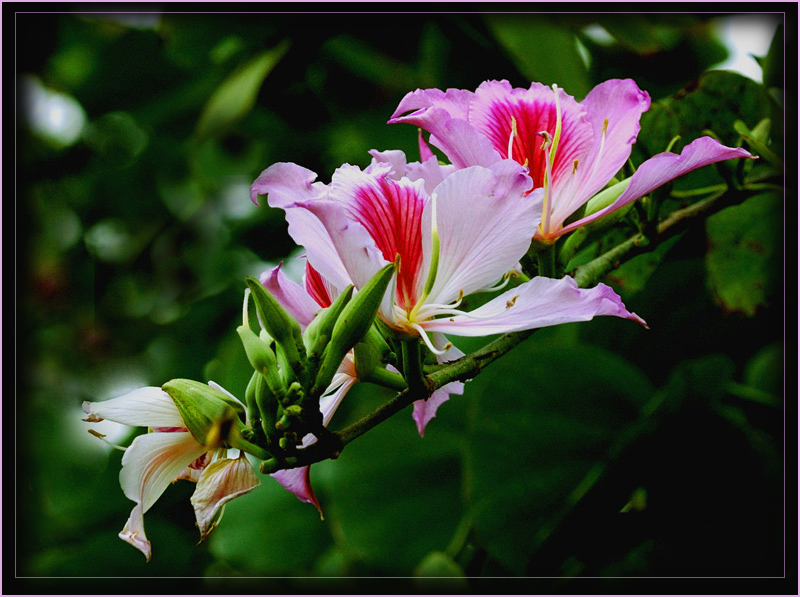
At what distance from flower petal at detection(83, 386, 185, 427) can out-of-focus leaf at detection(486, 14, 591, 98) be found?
527 mm

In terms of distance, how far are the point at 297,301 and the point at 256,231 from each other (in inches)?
28.4

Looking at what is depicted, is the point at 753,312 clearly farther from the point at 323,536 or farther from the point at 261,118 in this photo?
the point at 261,118

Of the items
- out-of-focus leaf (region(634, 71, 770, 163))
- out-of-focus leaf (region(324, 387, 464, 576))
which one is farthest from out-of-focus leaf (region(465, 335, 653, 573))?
out-of-focus leaf (region(634, 71, 770, 163))

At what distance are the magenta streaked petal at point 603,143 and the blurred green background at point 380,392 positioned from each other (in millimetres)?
212

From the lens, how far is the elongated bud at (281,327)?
0.36 metres

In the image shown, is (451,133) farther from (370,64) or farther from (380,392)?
(370,64)

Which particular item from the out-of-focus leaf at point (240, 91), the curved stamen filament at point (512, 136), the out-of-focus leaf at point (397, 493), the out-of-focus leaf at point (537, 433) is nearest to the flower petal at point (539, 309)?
the curved stamen filament at point (512, 136)

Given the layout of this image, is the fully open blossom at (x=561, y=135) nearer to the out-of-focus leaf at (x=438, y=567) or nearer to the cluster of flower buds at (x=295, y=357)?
the cluster of flower buds at (x=295, y=357)

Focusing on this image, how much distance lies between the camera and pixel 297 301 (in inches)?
16.9

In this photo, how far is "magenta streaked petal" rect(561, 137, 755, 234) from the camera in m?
0.44

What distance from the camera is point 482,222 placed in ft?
1.32

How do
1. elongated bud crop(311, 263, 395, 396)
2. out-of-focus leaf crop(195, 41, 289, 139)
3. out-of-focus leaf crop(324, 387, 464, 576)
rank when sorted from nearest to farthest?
elongated bud crop(311, 263, 395, 396) < out-of-focus leaf crop(324, 387, 464, 576) < out-of-focus leaf crop(195, 41, 289, 139)

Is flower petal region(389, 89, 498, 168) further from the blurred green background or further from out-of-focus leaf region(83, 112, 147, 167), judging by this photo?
out-of-focus leaf region(83, 112, 147, 167)

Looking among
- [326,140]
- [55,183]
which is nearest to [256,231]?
[326,140]
